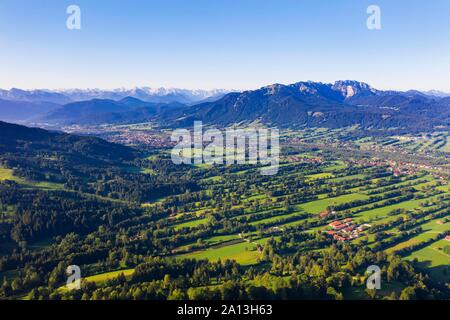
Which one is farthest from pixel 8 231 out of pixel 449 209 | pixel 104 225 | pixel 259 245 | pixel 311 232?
pixel 449 209

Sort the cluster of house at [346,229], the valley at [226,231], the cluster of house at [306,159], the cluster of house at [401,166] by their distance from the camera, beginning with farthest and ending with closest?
the cluster of house at [306,159] < the cluster of house at [401,166] < the cluster of house at [346,229] < the valley at [226,231]

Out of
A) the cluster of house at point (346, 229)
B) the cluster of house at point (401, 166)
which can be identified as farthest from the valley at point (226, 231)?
the cluster of house at point (401, 166)

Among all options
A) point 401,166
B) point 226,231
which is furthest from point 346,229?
point 401,166

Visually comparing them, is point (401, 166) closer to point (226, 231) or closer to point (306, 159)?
point (306, 159)

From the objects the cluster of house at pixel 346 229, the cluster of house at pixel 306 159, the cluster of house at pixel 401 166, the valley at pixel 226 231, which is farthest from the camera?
the cluster of house at pixel 306 159

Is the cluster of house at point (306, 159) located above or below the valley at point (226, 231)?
above

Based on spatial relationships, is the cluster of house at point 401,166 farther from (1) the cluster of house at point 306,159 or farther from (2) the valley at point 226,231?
(1) the cluster of house at point 306,159

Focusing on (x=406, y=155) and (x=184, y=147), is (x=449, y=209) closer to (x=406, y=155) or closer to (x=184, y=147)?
(x=406, y=155)

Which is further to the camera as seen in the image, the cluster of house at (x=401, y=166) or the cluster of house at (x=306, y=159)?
the cluster of house at (x=306, y=159)

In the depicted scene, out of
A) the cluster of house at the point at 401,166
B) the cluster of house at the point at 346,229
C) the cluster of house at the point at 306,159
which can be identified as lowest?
the cluster of house at the point at 346,229

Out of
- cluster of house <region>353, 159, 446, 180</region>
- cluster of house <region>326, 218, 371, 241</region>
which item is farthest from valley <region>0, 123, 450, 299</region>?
cluster of house <region>353, 159, 446, 180</region>
